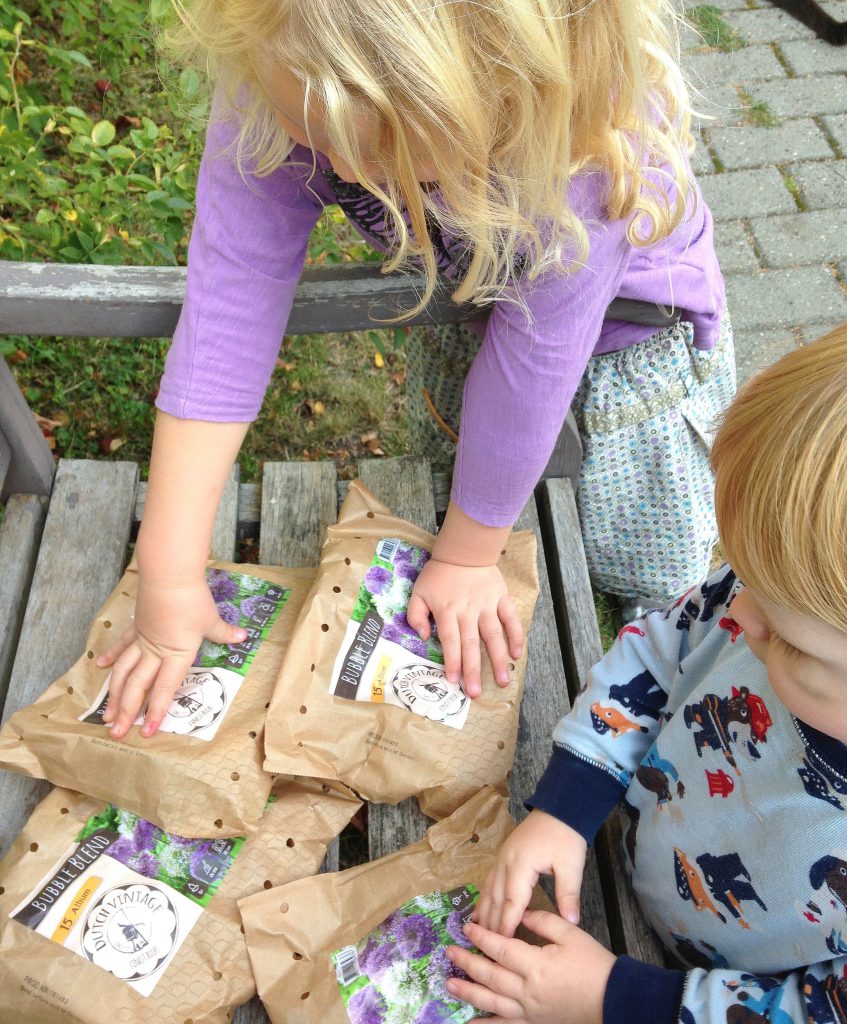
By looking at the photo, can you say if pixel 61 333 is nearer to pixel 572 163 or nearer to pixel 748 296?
pixel 572 163

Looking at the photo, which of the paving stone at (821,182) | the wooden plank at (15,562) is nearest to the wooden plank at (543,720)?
the wooden plank at (15,562)

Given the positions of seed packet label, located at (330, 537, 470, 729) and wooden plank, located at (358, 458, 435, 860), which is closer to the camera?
seed packet label, located at (330, 537, 470, 729)

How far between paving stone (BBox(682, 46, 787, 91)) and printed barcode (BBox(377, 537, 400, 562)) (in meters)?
2.47

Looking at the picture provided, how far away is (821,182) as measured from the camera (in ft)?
9.17

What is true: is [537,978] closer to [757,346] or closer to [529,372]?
[529,372]

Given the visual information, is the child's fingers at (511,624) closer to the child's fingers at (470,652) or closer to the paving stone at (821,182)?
the child's fingers at (470,652)

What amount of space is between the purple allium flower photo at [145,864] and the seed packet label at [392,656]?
29cm

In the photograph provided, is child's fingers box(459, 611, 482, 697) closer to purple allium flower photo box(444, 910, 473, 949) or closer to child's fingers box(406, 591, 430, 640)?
child's fingers box(406, 591, 430, 640)

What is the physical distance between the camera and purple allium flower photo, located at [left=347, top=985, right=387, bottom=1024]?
38.9 inches

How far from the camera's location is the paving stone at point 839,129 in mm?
2867

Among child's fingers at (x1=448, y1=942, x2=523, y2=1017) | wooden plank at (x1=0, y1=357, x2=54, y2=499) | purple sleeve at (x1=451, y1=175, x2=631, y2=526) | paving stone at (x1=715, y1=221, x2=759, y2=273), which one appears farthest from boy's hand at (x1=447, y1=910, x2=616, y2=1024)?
paving stone at (x1=715, y1=221, x2=759, y2=273)

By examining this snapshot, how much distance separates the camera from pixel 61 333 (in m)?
1.30

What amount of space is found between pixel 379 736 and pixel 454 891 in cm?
20

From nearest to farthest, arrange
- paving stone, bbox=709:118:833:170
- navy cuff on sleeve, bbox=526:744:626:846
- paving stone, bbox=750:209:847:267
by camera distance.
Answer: navy cuff on sleeve, bbox=526:744:626:846
paving stone, bbox=750:209:847:267
paving stone, bbox=709:118:833:170
